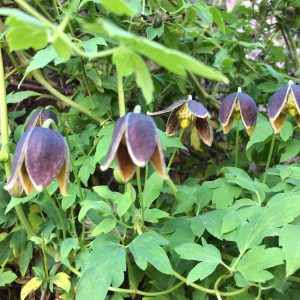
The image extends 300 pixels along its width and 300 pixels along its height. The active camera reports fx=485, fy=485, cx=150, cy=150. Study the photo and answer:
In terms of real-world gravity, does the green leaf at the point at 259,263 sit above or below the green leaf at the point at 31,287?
above

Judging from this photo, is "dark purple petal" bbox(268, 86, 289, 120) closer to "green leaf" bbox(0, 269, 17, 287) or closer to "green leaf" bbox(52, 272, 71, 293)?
"green leaf" bbox(52, 272, 71, 293)

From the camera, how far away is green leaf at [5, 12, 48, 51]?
0.49m

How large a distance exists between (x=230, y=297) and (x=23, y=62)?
0.85m

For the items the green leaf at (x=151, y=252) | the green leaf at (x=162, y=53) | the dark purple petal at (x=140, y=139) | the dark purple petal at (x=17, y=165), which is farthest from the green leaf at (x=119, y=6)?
the green leaf at (x=151, y=252)

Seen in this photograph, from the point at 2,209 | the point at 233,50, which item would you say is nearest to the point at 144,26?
the point at 233,50

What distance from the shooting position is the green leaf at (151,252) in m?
0.82

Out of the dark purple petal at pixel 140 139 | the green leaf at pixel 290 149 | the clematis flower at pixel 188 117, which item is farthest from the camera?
the green leaf at pixel 290 149

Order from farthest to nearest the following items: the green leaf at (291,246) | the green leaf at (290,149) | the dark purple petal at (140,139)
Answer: the green leaf at (290,149), the green leaf at (291,246), the dark purple petal at (140,139)

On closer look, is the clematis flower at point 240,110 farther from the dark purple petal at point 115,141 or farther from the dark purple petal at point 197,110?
the dark purple petal at point 115,141

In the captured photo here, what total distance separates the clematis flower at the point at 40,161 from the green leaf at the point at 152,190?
27 cm

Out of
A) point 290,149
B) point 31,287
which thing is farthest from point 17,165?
point 290,149

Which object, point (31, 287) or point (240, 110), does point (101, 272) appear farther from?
point (240, 110)

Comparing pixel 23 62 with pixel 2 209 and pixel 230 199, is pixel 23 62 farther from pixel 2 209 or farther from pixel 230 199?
pixel 230 199

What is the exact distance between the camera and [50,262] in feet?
3.59
